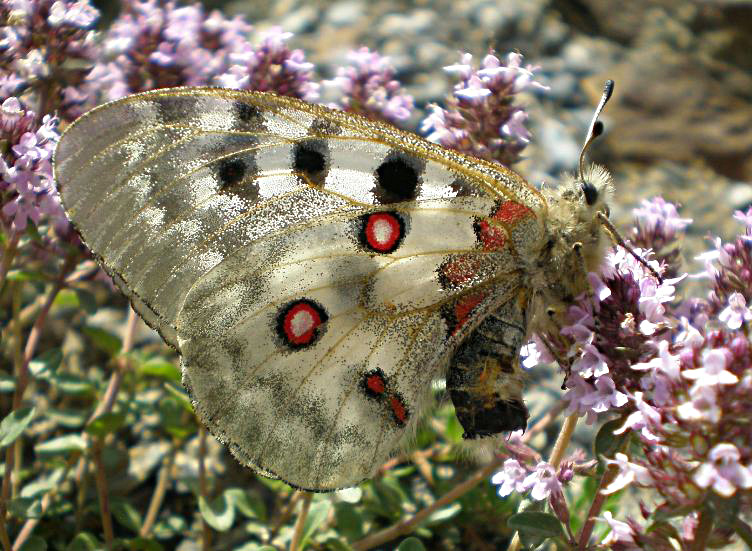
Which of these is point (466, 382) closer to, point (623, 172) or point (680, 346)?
point (680, 346)

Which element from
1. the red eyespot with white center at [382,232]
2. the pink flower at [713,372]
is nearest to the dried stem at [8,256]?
the red eyespot with white center at [382,232]

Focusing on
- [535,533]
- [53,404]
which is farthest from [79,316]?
[535,533]

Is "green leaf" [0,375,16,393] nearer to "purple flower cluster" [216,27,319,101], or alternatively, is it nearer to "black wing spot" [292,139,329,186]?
"purple flower cluster" [216,27,319,101]

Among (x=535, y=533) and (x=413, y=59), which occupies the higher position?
(x=535, y=533)

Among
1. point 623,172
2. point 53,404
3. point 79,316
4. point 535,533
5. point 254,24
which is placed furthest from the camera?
point 254,24

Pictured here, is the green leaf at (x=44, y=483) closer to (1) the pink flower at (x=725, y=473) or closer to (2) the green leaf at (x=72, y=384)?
(2) the green leaf at (x=72, y=384)

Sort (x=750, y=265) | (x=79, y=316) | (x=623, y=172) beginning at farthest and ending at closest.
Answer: (x=623, y=172) → (x=79, y=316) → (x=750, y=265)
